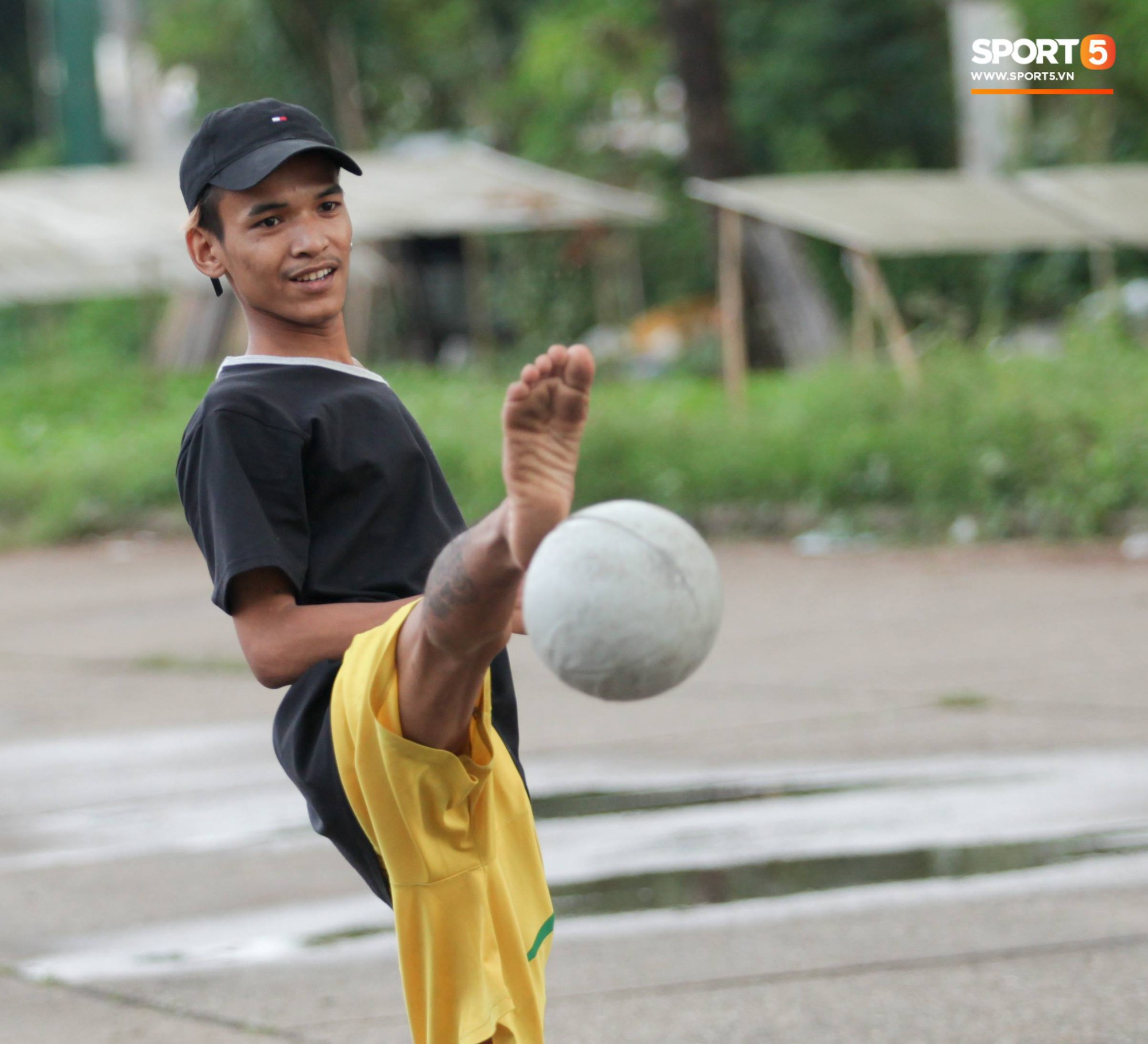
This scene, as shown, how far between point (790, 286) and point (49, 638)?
10.4m

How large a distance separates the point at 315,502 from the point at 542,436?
1.97ft

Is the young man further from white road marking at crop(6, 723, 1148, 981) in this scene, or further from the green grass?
the green grass

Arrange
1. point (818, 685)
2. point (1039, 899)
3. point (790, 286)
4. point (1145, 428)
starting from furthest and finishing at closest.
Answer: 1. point (790, 286)
2. point (1145, 428)
3. point (818, 685)
4. point (1039, 899)

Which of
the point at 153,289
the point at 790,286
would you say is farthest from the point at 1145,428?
the point at 153,289

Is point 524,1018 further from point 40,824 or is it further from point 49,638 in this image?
point 49,638

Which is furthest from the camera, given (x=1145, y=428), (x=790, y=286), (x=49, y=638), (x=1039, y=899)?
(x=790, y=286)

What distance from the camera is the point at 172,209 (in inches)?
768

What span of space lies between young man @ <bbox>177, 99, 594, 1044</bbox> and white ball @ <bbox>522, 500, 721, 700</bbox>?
18 cm

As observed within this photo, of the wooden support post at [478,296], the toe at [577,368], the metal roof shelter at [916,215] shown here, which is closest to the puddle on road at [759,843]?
the toe at [577,368]

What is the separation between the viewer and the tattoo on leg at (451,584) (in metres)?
2.25

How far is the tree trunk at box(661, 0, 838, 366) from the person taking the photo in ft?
61.2

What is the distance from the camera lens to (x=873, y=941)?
13.8 feet

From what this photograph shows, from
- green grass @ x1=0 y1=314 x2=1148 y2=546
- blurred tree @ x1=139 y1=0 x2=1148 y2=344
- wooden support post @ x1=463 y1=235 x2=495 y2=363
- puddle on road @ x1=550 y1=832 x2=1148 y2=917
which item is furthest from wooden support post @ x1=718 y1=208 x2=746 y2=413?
blurred tree @ x1=139 y1=0 x2=1148 y2=344

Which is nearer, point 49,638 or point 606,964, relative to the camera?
point 606,964
